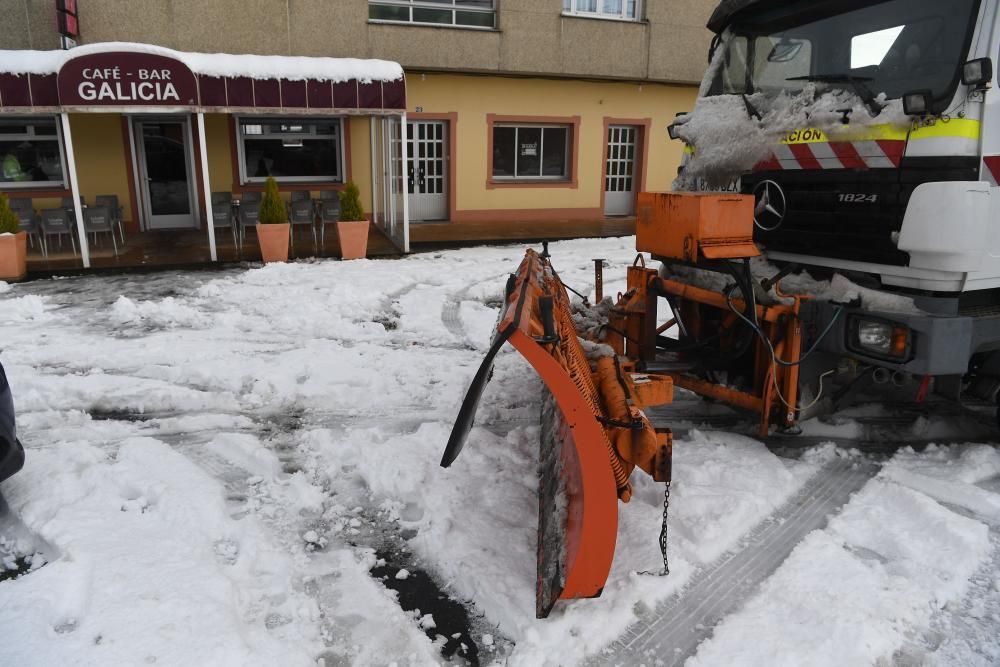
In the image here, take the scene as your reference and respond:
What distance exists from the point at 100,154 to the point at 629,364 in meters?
12.9

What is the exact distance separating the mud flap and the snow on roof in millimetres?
9284

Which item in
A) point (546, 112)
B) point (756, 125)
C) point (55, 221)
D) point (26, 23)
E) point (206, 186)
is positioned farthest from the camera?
point (546, 112)

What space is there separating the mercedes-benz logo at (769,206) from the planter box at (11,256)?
9.85 meters

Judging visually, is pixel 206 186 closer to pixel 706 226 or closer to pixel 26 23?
pixel 26 23

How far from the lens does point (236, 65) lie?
35.7 ft

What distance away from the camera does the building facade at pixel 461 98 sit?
41.4 ft

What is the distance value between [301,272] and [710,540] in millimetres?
8172

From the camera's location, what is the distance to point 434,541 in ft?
11.5

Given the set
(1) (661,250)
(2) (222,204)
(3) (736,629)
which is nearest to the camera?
(3) (736,629)

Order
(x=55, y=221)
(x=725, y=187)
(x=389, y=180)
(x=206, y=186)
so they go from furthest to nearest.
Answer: (x=389, y=180)
(x=55, y=221)
(x=206, y=186)
(x=725, y=187)

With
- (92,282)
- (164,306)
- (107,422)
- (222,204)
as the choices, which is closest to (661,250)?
(107,422)

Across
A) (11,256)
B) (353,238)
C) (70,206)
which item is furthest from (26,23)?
(353,238)

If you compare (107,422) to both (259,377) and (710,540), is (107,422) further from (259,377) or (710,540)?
(710,540)

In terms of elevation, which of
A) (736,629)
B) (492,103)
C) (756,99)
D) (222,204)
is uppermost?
(492,103)
